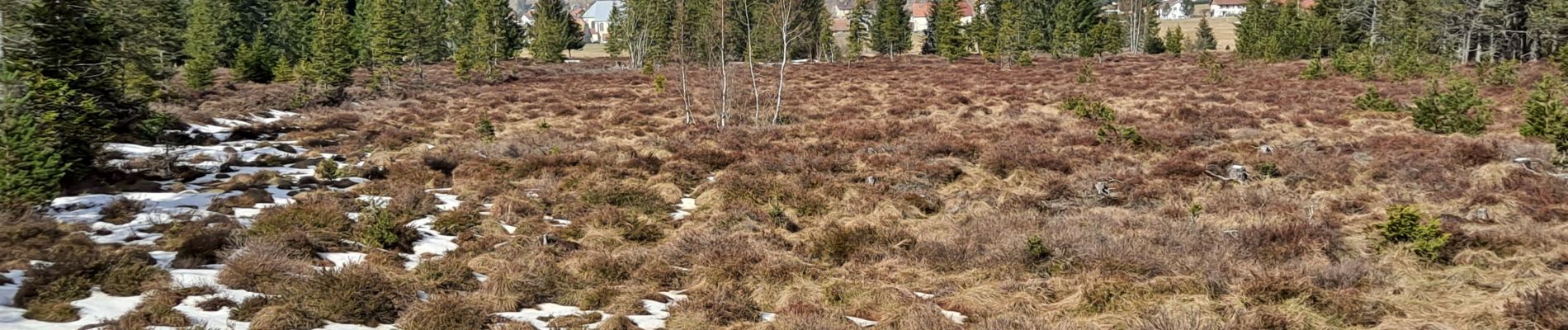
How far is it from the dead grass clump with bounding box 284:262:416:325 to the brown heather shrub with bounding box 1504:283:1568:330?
8.83 meters

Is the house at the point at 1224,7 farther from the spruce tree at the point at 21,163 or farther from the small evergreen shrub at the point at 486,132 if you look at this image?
the spruce tree at the point at 21,163

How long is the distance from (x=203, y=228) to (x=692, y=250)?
5.47 metres

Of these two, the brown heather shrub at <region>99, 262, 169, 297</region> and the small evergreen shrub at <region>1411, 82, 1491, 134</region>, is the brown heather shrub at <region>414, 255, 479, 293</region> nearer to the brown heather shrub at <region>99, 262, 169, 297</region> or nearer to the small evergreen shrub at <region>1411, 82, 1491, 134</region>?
the brown heather shrub at <region>99, 262, 169, 297</region>

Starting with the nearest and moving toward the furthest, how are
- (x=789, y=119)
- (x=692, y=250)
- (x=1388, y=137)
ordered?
(x=692, y=250), (x=1388, y=137), (x=789, y=119)

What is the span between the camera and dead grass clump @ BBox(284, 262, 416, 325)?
6.56 meters

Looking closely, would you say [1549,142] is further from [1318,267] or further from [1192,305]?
[1192,305]

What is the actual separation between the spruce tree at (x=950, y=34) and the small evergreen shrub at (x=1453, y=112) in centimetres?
4290

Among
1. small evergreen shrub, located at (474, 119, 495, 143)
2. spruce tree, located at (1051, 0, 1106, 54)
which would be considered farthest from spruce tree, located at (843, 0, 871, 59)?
small evergreen shrub, located at (474, 119, 495, 143)

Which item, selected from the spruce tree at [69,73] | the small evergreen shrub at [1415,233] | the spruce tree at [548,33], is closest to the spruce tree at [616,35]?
the spruce tree at [548,33]

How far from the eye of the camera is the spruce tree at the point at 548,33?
67000 millimetres

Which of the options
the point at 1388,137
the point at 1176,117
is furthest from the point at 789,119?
the point at 1388,137

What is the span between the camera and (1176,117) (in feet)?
71.6

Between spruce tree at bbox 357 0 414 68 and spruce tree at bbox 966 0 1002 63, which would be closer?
spruce tree at bbox 357 0 414 68

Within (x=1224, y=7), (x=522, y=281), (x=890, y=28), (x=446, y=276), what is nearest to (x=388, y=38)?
(x=446, y=276)
